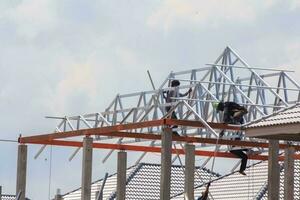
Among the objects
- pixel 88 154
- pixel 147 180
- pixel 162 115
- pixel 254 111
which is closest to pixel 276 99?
pixel 254 111

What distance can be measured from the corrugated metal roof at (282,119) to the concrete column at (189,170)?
633 cm

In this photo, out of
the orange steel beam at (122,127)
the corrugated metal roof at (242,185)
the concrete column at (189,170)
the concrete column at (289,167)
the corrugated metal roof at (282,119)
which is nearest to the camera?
the corrugated metal roof at (282,119)

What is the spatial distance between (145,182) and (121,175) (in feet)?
46.7

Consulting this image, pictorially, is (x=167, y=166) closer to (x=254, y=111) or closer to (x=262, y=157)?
(x=254, y=111)

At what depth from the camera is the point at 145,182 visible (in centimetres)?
5575

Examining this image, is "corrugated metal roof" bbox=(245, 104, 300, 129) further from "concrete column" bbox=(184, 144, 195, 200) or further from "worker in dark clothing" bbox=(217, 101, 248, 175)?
"concrete column" bbox=(184, 144, 195, 200)

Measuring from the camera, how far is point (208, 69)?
3812 cm

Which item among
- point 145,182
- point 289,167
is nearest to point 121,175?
point 289,167

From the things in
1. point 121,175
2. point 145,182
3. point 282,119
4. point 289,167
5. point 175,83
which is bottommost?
point 282,119

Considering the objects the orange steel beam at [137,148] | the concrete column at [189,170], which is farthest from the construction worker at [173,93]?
the orange steel beam at [137,148]

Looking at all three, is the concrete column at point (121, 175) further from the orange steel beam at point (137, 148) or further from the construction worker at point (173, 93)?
the construction worker at point (173, 93)

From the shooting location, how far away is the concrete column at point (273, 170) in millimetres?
35656

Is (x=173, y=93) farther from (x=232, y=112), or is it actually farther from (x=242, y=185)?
(x=242, y=185)

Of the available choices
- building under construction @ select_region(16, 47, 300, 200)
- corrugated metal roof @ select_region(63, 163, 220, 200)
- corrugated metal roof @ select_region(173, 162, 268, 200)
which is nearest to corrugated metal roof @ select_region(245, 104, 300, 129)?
building under construction @ select_region(16, 47, 300, 200)
